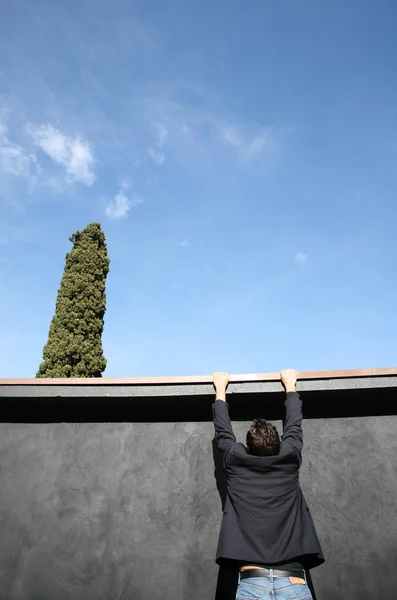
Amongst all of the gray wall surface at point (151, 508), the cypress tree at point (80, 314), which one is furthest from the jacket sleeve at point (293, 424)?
the cypress tree at point (80, 314)

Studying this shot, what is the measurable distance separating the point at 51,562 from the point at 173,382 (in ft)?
6.64

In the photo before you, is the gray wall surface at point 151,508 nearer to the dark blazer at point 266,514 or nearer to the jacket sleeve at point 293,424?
the jacket sleeve at point 293,424

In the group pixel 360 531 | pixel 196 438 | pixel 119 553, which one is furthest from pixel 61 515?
pixel 360 531

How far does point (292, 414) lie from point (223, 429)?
0.61m

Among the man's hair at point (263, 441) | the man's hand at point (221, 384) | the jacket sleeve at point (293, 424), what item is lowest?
the man's hair at point (263, 441)

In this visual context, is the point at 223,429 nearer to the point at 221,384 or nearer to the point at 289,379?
the point at 221,384

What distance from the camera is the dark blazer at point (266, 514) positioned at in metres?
2.50

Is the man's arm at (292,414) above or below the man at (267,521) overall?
above

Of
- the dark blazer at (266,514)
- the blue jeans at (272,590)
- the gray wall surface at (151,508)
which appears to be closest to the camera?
the blue jeans at (272,590)

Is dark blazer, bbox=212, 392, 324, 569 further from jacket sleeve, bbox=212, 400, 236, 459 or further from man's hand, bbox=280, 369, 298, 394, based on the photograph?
man's hand, bbox=280, 369, 298, 394

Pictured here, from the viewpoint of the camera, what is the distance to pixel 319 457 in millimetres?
3787

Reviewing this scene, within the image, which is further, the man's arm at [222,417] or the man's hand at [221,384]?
the man's hand at [221,384]

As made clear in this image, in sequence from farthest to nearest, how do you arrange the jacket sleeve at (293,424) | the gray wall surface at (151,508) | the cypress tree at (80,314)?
the cypress tree at (80,314) → the gray wall surface at (151,508) → the jacket sleeve at (293,424)

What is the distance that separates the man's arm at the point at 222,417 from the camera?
3121mm
